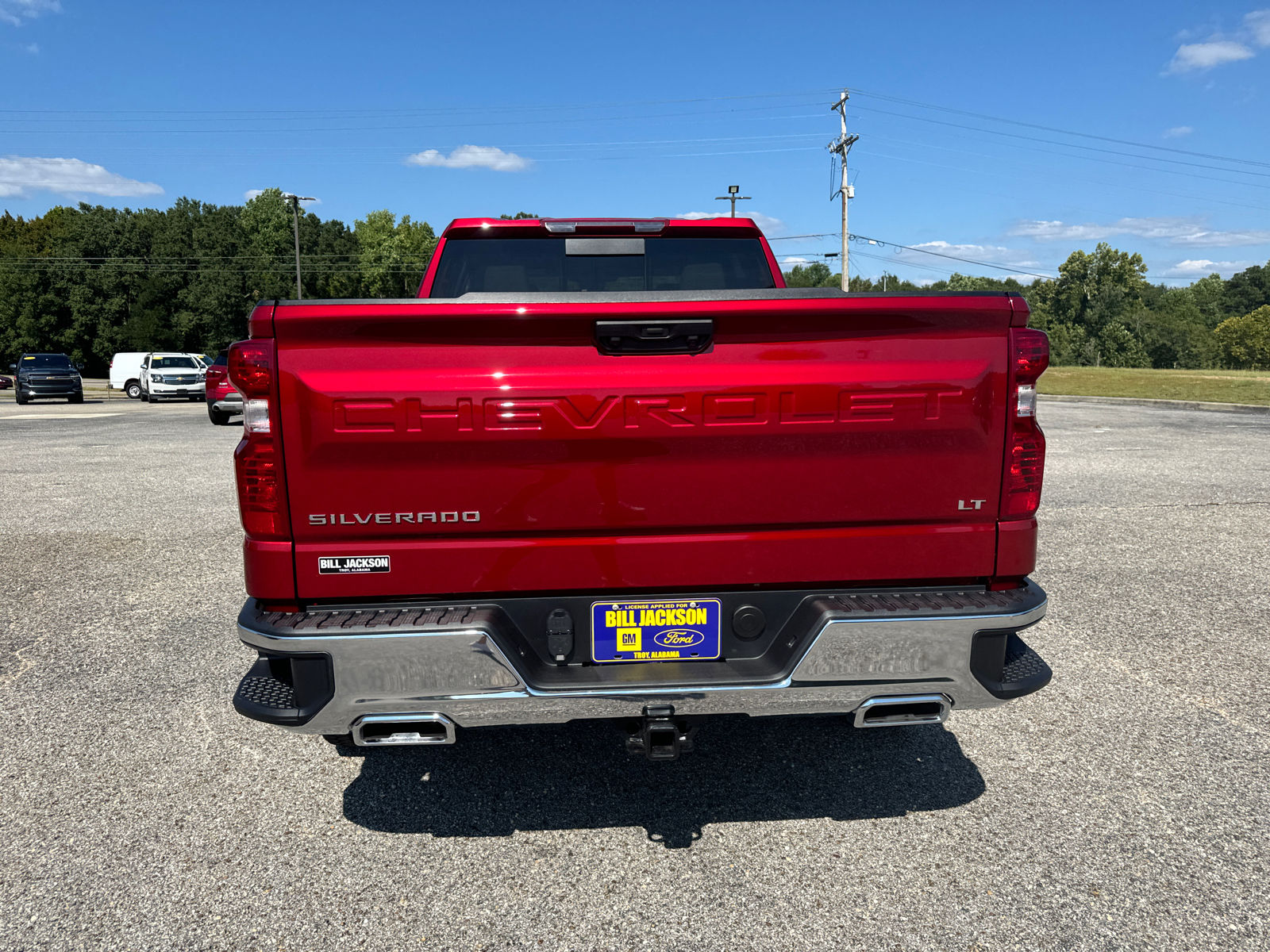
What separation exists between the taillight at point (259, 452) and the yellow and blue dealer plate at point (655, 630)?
38.4 inches

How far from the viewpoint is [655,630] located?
8.80ft

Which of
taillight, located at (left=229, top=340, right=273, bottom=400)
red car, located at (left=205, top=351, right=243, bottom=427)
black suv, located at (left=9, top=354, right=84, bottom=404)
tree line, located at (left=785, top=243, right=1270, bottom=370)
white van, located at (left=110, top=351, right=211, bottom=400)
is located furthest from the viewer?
tree line, located at (left=785, top=243, right=1270, bottom=370)

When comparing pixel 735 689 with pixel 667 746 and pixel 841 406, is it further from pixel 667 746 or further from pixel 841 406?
pixel 841 406

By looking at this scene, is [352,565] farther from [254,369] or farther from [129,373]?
[129,373]

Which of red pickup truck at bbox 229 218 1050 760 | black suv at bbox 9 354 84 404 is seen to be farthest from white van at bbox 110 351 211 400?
red pickup truck at bbox 229 218 1050 760

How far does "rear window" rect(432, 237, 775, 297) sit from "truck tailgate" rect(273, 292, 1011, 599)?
1.70 m

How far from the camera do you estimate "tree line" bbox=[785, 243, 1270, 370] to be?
100875 millimetres

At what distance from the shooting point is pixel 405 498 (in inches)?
99.4

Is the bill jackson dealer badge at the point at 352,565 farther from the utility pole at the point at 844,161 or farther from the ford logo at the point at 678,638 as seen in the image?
the utility pole at the point at 844,161

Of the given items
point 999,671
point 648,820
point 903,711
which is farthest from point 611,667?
point 999,671

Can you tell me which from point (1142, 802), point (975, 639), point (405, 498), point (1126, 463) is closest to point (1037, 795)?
point (1142, 802)

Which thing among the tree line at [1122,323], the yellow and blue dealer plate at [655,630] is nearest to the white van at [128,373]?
the yellow and blue dealer plate at [655,630]

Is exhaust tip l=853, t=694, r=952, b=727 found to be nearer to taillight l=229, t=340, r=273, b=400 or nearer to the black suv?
taillight l=229, t=340, r=273, b=400

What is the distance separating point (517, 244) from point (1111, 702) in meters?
3.59
